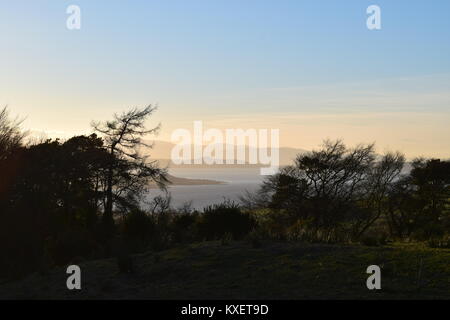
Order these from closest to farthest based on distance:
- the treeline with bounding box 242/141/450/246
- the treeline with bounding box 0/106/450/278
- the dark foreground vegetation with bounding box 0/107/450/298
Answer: the dark foreground vegetation with bounding box 0/107/450/298, the treeline with bounding box 0/106/450/278, the treeline with bounding box 242/141/450/246

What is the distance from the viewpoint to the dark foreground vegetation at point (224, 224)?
1040cm

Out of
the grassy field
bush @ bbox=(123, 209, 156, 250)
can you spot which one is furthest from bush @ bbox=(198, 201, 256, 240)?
the grassy field

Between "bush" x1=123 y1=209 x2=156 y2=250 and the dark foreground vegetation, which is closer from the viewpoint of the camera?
the dark foreground vegetation

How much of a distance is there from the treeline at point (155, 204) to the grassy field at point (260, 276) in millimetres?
984

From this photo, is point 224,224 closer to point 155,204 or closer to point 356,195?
point 155,204

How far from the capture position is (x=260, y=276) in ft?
34.3

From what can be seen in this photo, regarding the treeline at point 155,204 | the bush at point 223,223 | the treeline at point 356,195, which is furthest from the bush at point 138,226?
the treeline at point 356,195

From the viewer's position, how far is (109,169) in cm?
3312

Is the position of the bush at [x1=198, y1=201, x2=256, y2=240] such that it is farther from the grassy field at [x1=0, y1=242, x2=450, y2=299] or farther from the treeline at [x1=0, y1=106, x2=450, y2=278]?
the grassy field at [x1=0, y1=242, x2=450, y2=299]

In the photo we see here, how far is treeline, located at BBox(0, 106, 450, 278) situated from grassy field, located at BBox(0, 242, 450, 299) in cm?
98

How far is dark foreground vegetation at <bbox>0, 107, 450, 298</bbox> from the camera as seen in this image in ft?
34.1

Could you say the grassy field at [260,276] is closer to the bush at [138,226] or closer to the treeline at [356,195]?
the bush at [138,226]
